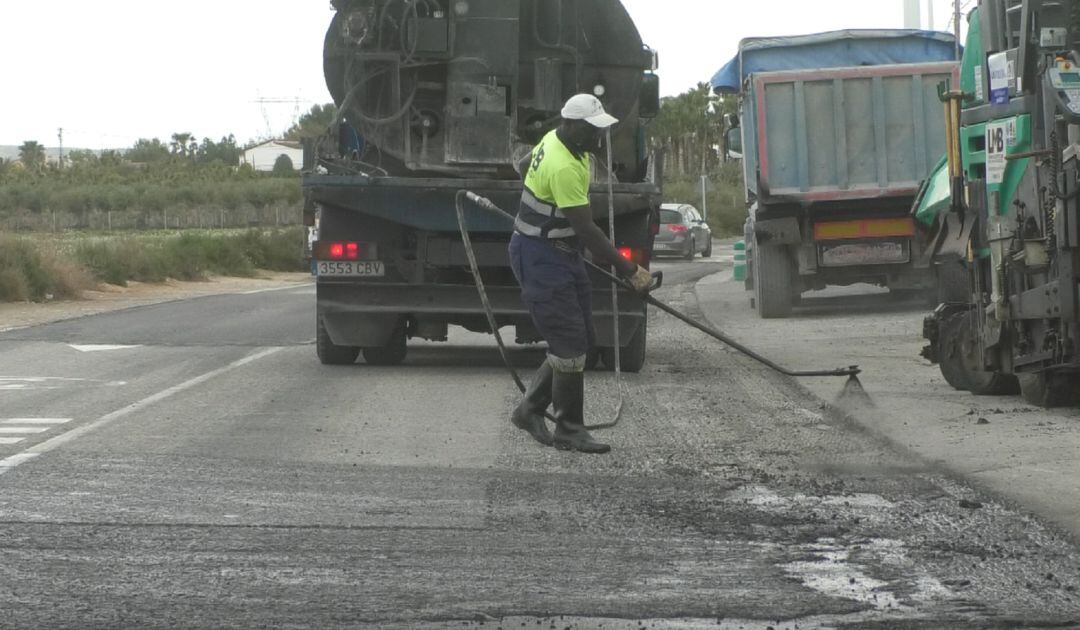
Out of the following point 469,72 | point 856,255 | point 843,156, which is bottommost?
point 856,255

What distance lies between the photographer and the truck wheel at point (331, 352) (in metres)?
13.6

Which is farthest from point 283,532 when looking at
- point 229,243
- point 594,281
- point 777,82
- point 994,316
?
point 229,243

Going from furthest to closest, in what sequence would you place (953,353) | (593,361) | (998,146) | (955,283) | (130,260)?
(130,260), (593,361), (955,283), (953,353), (998,146)

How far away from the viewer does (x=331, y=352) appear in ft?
45.1

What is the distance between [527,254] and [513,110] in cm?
465

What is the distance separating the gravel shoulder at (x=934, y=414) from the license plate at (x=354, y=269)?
346 centimetres

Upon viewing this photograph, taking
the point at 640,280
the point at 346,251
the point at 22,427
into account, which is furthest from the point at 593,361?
the point at 22,427

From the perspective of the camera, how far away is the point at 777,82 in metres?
18.6

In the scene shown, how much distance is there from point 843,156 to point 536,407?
10.3m

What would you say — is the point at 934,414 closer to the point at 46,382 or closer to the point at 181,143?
the point at 46,382

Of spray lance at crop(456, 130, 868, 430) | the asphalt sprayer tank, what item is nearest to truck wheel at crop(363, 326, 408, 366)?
the asphalt sprayer tank

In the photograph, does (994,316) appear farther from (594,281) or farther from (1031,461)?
(594,281)

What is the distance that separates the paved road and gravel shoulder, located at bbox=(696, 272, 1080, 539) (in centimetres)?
21

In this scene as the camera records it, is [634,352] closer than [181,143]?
Yes
